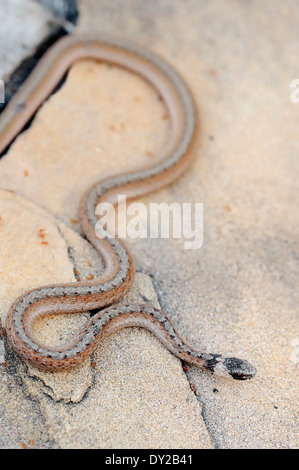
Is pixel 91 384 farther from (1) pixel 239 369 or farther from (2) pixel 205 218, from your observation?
(2) pixel 205 218

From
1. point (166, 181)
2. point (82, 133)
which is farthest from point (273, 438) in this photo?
point (82, 133)

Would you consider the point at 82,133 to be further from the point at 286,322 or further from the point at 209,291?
the point at 286,322

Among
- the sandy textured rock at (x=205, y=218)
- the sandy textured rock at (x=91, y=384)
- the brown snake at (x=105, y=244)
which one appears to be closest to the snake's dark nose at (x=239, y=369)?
the brown snake at (x=105, y=244)

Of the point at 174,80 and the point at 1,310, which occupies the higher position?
the point at 174,80

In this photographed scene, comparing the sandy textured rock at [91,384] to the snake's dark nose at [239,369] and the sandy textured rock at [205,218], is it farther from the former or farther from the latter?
the snake's dark nose at [239,369]

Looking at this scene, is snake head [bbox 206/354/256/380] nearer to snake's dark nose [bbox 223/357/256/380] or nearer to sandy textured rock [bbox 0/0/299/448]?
snake's dark nose [bbox 223/357/256/380]

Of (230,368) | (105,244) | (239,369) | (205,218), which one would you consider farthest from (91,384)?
(205,218)
